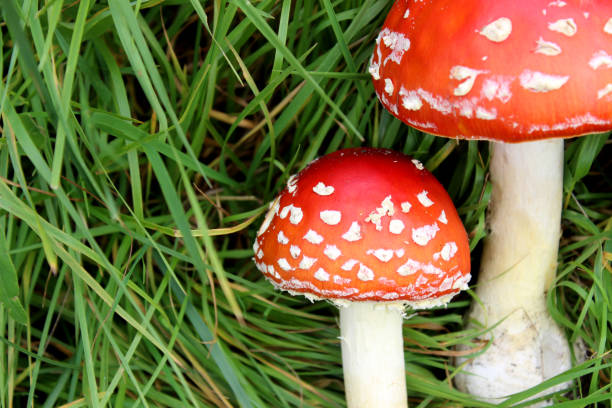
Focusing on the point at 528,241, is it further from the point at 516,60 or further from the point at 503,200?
the point at 516,60

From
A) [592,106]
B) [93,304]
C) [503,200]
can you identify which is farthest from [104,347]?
[592,106]

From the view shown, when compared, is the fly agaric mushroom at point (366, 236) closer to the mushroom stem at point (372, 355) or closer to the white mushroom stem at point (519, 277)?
the mushroom stem at point (372, 355)

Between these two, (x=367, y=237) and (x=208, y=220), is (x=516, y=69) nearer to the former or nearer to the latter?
(x=367, y=237)

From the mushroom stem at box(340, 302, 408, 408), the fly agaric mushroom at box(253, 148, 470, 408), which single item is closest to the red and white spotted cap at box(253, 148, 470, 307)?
the fly agaric mushroom at box(253, 148, 470, 408)

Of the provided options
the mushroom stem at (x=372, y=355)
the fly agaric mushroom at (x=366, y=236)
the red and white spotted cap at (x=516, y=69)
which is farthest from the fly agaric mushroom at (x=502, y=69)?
the mushroom stem at (x=372, y=355)

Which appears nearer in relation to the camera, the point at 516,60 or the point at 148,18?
the point at 516,60

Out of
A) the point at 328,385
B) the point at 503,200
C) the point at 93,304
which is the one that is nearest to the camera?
the point at 93,304

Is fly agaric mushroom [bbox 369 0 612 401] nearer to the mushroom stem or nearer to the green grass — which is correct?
the green grass
